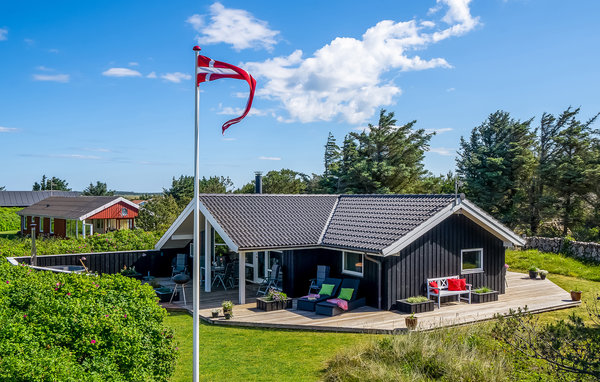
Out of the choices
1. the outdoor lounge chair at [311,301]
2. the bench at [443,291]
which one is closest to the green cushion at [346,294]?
the outdoor lounge chair at [311,301]

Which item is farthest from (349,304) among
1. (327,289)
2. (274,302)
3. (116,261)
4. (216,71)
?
(116,261)

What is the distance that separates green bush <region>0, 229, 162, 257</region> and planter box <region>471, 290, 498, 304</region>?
1293cm

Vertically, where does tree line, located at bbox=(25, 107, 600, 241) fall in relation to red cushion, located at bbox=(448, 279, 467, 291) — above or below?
above

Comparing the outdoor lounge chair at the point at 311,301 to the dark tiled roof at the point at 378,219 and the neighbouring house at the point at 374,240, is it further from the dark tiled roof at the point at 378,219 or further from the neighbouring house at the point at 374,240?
the dark tiled roof at the point at 378,219

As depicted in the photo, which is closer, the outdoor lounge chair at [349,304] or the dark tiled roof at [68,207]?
the outdoor lounge chair at [349,304]

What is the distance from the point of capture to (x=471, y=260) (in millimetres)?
14391

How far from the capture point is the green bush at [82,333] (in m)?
5.08

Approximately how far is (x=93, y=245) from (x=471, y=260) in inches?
587

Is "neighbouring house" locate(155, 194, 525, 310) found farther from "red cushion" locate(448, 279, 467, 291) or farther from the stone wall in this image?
the stone wall

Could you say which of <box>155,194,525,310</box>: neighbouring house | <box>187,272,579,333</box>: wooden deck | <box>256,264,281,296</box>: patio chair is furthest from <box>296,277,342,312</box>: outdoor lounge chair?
<box>256,264,281,296</box>: patio chair

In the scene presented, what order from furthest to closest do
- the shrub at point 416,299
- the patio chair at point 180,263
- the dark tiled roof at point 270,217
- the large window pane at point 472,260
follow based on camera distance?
1. the patio chair at point 180,263
2. the large window pane at point 472,260
3. the dark tiled roof at point 270,217
4. the shrub at point 416,299

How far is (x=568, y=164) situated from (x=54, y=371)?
29656mm

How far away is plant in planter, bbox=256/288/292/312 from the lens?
12.8 metres

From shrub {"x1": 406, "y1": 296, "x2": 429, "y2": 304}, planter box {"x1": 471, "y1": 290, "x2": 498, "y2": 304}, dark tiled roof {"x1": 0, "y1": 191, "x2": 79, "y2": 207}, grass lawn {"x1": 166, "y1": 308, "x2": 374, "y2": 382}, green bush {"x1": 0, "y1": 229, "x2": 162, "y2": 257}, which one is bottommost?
grass lawn {"x1": 166, "y1": 308, "x2": 374, "y2": 382}
